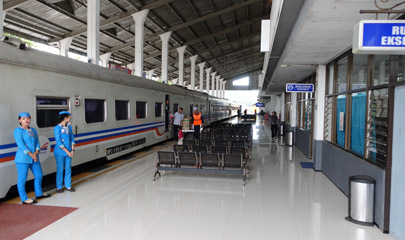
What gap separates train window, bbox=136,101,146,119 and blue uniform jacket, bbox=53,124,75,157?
16.5 ft

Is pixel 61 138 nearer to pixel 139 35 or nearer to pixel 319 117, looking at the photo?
pixel 319 117

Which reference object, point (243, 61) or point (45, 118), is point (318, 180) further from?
point (243, 61)

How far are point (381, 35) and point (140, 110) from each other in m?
9.65

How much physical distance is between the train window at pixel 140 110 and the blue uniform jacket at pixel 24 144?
5961 mm

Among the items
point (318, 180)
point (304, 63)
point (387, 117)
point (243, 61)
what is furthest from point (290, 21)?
point (243, 61)

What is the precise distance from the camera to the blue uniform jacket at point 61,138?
255 inches

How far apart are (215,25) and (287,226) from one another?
22573mm

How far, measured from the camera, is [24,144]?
5668mm

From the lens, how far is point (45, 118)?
6.82m

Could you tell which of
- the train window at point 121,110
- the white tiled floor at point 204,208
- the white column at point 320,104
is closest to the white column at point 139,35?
the train window at point 121,110

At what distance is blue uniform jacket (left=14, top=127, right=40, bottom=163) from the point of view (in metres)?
5.59

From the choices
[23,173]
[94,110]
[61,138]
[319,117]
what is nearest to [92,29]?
[94,110]

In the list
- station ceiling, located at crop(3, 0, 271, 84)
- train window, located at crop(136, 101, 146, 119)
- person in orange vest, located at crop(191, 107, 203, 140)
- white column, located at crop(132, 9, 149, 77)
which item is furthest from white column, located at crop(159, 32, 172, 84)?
train window, located at crop(136, 101, 146, 119)

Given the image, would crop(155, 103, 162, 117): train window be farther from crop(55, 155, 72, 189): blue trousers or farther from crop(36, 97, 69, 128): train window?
crop(55, 155, 72, 189): blue trousers
